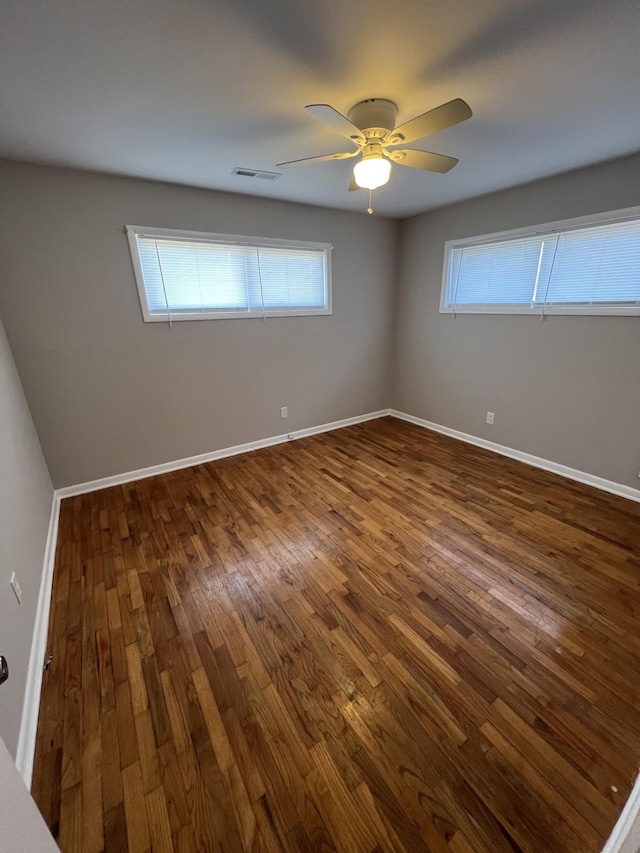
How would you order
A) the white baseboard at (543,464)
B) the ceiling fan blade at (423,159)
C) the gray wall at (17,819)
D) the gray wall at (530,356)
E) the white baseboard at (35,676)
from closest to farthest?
1. the gray wall at (17,819)
2. the white baseboard at (35,676)
3. the ceiling fan blade at (423,159)
4. the gray wall at (530,356)
5. the white baseboard at (543,464)

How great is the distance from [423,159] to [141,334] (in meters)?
2.44

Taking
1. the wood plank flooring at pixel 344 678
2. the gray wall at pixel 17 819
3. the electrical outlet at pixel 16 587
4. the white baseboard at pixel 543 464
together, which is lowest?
the wood plank flooring at pixel 344 678

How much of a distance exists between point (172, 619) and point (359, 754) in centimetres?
105

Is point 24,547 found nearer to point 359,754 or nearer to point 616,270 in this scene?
point 359,754

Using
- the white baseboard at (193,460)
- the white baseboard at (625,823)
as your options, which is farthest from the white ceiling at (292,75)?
the white baseboard at (625,823)

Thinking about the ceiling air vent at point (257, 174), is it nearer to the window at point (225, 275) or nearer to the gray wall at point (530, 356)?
the window at point (225, 275)

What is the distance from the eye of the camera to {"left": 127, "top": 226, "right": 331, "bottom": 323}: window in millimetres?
2797

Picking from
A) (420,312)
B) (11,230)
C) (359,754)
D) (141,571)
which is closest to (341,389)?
(420,312)

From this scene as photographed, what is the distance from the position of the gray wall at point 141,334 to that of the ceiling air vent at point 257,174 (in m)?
0.51

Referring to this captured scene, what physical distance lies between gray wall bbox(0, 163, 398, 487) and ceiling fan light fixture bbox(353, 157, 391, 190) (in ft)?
5.63

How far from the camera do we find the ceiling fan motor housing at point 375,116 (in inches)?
63.5

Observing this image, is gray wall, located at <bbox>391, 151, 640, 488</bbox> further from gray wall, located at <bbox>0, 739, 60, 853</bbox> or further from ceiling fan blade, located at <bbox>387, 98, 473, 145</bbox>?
gray wall, located at <bbox>0, 739, 60, 853</bbox>

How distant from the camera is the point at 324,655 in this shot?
4.94ft

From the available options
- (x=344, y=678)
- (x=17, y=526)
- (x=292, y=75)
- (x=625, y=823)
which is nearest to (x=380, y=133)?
(x=292, y=75)
